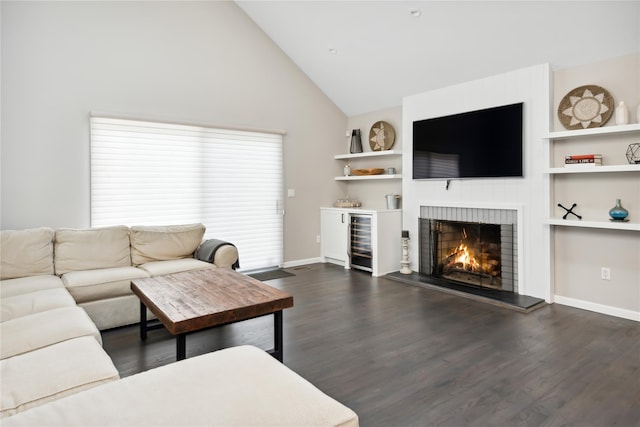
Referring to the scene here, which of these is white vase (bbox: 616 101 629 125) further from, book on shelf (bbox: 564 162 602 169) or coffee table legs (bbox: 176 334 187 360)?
coffee table legs (bbox: 176 334 187 360)

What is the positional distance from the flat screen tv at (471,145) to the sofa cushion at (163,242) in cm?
293

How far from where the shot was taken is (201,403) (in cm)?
117

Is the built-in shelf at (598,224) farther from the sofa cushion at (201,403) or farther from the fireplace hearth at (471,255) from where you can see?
the sofa cushion at (201,403)

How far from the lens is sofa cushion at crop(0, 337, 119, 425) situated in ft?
4.53

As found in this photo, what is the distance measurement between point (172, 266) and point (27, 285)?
1123 millimetres

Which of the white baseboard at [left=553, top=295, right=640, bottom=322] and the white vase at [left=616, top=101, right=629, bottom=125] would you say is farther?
the white baseboard at [left=553, top=295, right=640, bottom=322]

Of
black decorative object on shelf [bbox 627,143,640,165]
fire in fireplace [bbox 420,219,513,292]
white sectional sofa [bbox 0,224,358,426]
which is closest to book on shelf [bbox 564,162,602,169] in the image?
black decorative object on shelf [bbox 627,143,640,165]

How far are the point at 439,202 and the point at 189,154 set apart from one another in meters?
3.21

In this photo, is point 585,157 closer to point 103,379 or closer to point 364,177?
point 364,177

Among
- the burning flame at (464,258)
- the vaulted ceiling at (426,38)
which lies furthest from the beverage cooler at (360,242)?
the vaulted ceiling at (426,38)

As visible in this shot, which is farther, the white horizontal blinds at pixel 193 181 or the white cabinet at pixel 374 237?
the white cabinet at pixel 374 237

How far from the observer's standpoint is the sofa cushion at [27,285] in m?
2.83

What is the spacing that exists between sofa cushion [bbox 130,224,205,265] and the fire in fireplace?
2.88 metres

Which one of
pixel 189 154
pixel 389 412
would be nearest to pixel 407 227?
pixel 189 154
